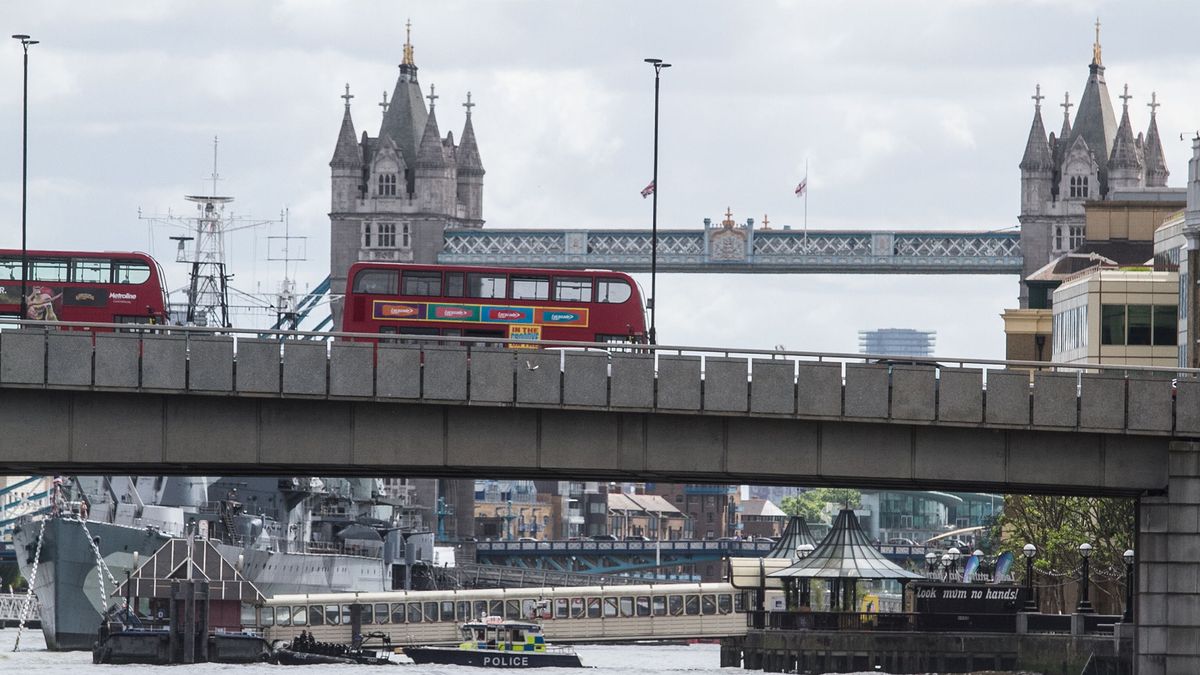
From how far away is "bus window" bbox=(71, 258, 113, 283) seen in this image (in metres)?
77.6

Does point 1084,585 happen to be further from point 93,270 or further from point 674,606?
point 674,606

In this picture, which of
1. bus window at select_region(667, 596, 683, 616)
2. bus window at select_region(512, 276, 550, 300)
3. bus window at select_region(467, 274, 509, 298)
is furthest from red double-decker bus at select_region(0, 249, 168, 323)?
bus window at select_region(667, 596, 683, 616)

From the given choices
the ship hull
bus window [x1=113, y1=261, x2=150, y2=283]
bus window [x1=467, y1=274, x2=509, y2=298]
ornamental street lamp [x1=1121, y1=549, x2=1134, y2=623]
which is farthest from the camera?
the ship hull

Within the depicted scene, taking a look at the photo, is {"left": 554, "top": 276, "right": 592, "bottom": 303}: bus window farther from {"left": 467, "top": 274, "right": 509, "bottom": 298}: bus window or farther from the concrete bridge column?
the concrete bridge column

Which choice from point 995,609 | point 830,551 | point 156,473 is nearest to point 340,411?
point 156,473

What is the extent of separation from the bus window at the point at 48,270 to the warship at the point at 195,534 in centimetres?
3964

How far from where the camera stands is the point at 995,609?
295 ft

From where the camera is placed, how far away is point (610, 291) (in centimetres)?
7275

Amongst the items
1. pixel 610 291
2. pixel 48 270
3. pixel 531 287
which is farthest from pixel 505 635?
pixel 610 291

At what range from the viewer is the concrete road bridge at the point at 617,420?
44594mm

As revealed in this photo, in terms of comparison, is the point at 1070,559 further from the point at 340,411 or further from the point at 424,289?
the point at 340,411

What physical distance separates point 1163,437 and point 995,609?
4352cm

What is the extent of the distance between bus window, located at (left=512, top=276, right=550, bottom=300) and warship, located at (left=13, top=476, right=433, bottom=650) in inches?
1901

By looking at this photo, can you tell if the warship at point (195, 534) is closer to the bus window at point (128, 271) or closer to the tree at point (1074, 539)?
the tree at point (1074, 539)
